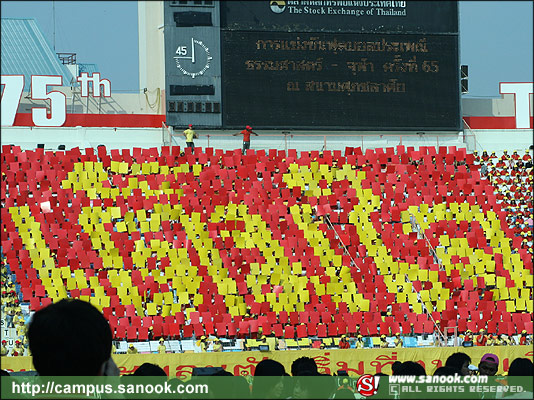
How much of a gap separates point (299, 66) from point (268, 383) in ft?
69.1

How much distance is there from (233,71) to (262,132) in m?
2.08

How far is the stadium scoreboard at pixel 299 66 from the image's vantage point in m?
27.4

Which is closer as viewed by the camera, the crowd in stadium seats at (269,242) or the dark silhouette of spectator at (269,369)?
the dark silhouette of spectator at (269,369)

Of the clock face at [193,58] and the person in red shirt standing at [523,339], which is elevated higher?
the clock face at [193,58]

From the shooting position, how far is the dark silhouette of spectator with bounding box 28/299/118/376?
365cm

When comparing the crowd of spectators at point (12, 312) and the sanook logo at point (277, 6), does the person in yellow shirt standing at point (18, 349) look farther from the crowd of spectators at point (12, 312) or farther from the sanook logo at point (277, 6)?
the sanook logo at point (277, 6)

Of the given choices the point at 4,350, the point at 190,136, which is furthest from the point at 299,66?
the point at 4,350

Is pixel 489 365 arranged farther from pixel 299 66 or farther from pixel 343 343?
pixel 299 66

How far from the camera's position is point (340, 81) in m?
27.8

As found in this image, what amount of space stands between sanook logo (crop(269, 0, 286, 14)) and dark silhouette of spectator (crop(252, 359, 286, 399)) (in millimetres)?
20691

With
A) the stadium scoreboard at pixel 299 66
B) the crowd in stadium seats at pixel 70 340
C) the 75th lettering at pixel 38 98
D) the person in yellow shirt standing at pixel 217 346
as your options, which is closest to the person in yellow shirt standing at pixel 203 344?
the person in yellow shirt standing at pixel 217 346

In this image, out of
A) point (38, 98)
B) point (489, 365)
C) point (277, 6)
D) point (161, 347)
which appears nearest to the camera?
point (489, 365)

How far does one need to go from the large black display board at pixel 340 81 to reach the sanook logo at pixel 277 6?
0.74 metres

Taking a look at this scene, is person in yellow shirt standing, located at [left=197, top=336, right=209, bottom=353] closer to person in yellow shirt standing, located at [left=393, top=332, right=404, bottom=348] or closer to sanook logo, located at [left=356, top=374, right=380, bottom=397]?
person in yellow shirt standing, located at [left=393, top=332, right=404, bottom=348]
